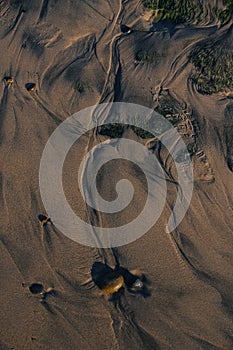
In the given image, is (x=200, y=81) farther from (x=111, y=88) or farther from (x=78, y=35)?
(x=78, y=35)

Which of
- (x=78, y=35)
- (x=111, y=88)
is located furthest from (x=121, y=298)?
(x=78, y=35)

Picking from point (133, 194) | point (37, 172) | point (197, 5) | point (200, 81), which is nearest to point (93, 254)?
point (133, 194)

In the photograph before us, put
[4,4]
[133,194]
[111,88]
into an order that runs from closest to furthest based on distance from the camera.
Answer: [133,194] < [111,88] < [4,4]

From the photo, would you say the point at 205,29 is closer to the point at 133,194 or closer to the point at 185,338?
A: the point at 133,194

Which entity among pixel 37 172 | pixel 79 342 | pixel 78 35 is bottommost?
pixel 79 342

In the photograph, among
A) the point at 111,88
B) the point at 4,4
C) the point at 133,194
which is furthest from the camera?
the point at 4,4

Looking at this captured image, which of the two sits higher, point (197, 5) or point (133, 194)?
point (197, 5)

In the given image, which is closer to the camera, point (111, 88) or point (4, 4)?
point (111, 88)
